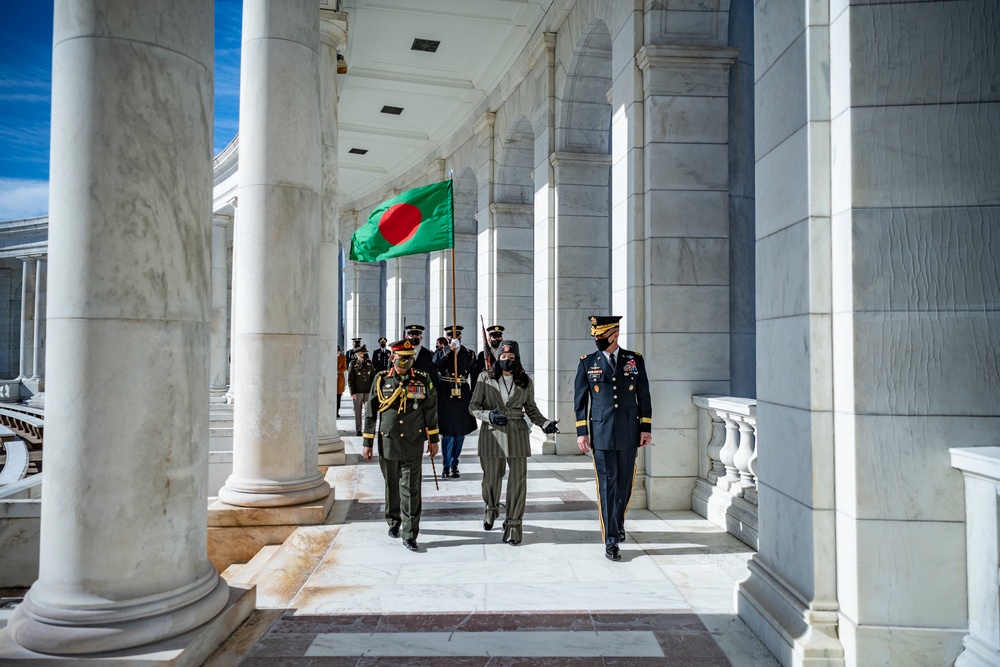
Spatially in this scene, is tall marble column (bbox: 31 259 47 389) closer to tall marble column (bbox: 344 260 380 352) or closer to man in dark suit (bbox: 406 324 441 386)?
tall marble column (bbox: 344 260 380 352)

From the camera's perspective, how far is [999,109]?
167 inches

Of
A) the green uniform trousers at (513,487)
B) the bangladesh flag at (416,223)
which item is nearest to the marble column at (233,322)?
the bangladesh flag at (416,223)

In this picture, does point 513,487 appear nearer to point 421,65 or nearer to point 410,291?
point 421,65

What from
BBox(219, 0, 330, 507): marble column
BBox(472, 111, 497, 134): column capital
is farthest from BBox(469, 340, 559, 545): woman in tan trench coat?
BBox(472, 111, 497, 134): column capital

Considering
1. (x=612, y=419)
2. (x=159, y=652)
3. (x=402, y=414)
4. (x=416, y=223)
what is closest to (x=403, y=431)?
(x=402, y=414)

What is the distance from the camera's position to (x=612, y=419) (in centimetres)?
695

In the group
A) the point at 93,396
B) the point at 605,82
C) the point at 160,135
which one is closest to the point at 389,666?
the point at 93,396

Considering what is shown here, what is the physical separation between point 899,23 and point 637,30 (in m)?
5.53

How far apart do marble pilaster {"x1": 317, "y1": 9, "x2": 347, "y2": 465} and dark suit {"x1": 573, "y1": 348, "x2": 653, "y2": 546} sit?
6184 mm

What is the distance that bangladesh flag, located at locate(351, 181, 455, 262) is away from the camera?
10336 millimetres

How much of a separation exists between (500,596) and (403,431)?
2198 millimetres

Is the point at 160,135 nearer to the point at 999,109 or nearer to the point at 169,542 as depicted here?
the point at 169,542

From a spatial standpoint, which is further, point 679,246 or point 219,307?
point 219,307

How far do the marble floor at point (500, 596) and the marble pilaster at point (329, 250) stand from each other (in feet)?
12.3
